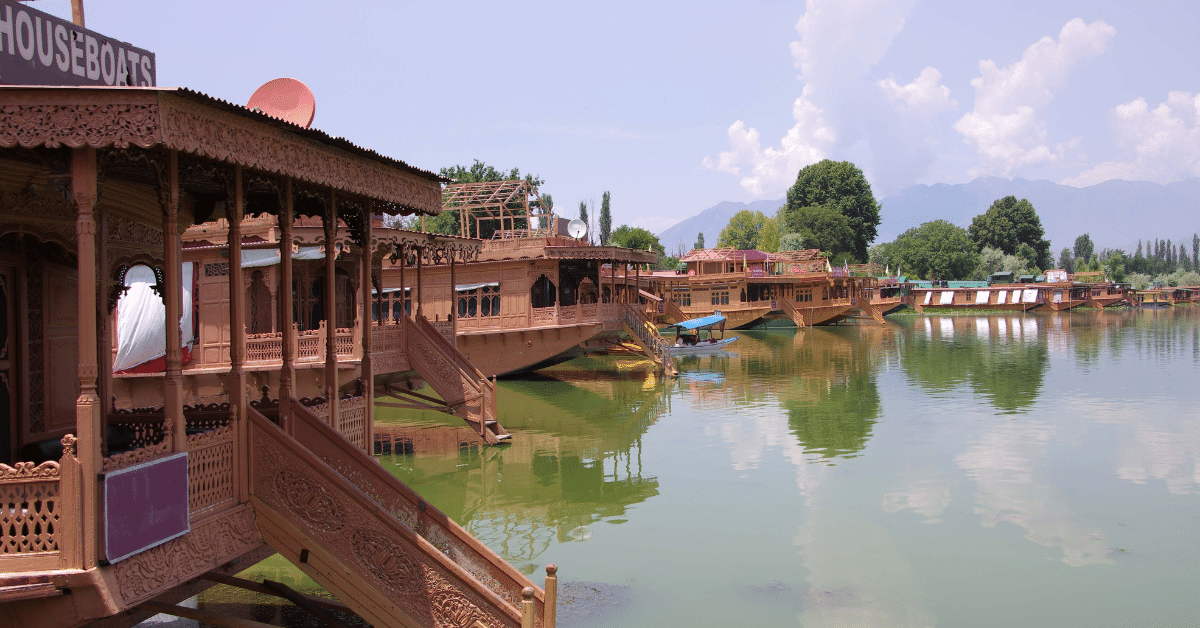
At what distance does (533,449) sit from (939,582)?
376 inches

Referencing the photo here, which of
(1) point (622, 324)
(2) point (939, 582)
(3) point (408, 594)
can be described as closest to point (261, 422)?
(3) point (408, 594)

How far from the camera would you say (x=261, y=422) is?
639 centimetres

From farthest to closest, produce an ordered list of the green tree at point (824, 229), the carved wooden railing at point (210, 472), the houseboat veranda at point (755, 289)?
the green tree at point (824, 229), the houseboat veranda at point (755, 289), the carved wooden railing at point (210, 472)

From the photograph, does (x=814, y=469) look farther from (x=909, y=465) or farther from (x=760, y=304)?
(x=760, y=304)

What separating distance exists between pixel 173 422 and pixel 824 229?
84.3m

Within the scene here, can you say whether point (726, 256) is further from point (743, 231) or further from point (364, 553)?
point (364, 553)

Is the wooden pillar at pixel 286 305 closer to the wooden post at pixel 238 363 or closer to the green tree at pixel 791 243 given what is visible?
the wooden post at pixel 238 363

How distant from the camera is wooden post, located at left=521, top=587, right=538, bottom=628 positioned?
5922 mm

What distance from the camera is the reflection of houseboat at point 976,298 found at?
76.4 meters

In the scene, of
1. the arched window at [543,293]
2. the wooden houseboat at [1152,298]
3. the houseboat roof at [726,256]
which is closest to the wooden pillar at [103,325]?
the arched window at [543,293]

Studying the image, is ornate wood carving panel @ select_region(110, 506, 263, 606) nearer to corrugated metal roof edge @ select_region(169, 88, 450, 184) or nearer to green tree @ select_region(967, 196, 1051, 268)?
corrugated metal roof edge @ select_region(169, 88, 450, 184)

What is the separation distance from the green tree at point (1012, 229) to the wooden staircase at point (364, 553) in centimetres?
10433

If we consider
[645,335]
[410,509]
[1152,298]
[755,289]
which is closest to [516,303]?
[645,335]

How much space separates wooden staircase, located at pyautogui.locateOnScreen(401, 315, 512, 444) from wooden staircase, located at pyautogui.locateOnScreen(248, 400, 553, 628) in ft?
33.5
